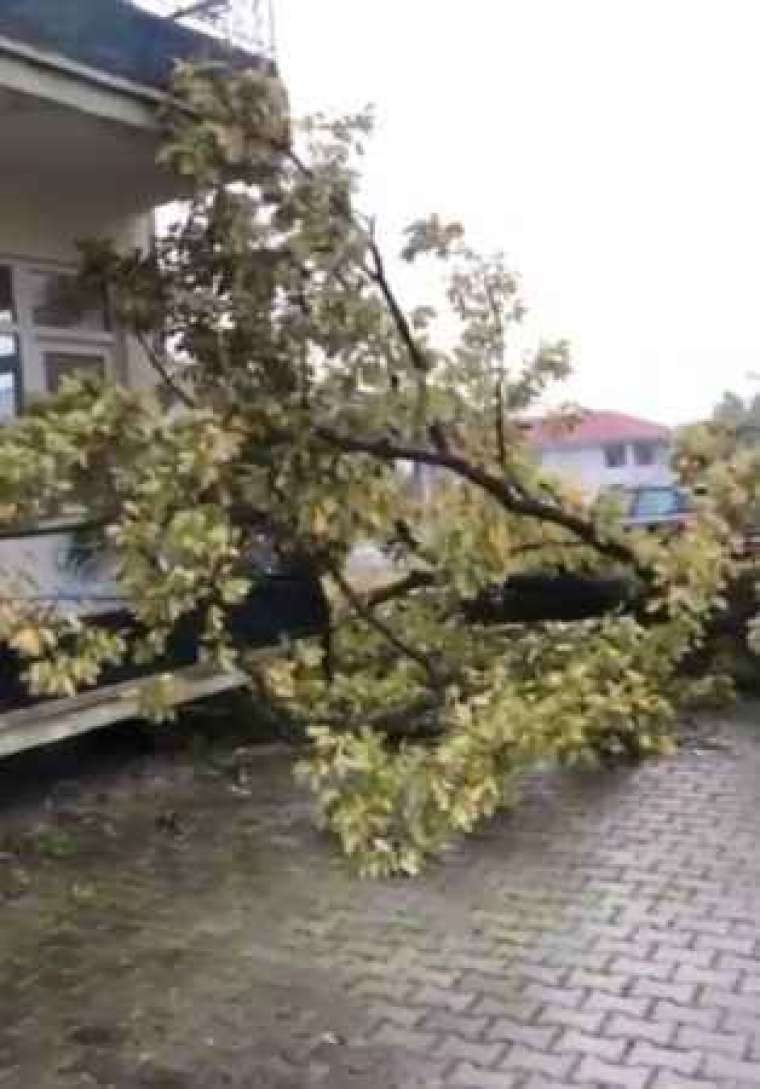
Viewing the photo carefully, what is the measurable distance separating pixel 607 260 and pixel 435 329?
1716 cm

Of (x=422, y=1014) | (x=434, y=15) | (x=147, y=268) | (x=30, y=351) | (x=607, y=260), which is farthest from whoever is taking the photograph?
(x=607, y=260)

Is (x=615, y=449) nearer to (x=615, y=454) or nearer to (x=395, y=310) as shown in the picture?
(x=615, y=454)

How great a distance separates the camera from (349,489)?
24.0ft

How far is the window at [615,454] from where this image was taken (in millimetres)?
54000

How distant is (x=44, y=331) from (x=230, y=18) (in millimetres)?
2477

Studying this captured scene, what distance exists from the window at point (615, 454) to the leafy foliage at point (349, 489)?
4547cm

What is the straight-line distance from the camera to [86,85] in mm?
7523

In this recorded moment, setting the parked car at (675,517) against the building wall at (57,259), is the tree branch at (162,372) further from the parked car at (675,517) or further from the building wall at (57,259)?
the parked car at (675,517)

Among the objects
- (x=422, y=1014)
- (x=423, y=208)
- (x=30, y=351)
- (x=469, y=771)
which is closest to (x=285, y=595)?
(x=30, y=351)

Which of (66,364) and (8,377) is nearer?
(8,377)

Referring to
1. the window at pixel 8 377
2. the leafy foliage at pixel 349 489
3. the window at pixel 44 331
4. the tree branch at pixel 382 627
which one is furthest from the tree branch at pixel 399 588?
the window at pixel 8 377

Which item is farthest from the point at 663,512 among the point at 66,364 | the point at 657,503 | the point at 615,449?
the point at 615,449

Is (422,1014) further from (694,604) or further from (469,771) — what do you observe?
(694,604)

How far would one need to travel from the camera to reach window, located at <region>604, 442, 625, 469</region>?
54.0 metres
